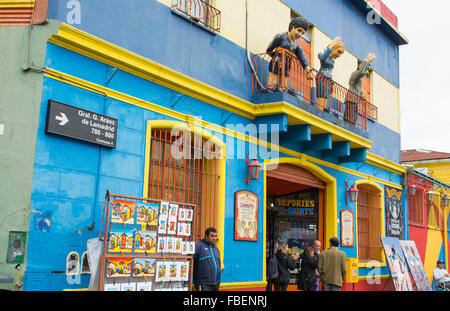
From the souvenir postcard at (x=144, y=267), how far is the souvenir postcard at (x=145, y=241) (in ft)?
0.41

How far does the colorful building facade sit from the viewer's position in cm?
672

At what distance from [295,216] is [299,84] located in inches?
158

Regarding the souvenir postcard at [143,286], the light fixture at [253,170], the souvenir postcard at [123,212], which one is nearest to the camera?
the souvenir postcard at [123,212]

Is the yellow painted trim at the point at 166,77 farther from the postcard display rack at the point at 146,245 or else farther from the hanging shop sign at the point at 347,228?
the hanging shop sign at the point at 347,228

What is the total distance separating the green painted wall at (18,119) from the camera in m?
6.39

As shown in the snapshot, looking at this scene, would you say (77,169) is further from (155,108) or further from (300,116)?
(300,116)

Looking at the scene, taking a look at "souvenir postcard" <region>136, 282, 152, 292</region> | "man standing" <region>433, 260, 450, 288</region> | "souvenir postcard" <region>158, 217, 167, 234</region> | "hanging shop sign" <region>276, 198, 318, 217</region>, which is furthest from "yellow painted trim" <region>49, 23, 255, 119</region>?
"man standing" <region>433, 260, 450, 288</region>

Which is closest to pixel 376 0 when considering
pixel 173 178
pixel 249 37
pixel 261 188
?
pixel 249 37

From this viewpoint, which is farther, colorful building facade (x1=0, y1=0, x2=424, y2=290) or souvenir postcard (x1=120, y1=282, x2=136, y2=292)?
colorful building facade (x1=0, y1=0, x2=424, y2=290)

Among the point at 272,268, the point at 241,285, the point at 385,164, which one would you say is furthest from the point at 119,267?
the point at 385,164

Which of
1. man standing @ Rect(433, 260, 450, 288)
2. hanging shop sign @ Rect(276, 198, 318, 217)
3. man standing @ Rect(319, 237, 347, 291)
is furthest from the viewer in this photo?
man standing @ Rect(433, 260, 450, 288)

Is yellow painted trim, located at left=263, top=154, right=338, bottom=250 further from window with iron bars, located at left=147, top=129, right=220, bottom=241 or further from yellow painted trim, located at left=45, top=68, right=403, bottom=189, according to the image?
window with iron bars, located at left=147, top=129, right=220, bottom=241

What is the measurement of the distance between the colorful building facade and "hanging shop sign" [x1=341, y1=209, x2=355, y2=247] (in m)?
0.07

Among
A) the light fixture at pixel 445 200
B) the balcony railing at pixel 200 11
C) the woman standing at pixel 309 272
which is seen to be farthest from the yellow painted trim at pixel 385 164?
the balcony railing at pixel 200 11
